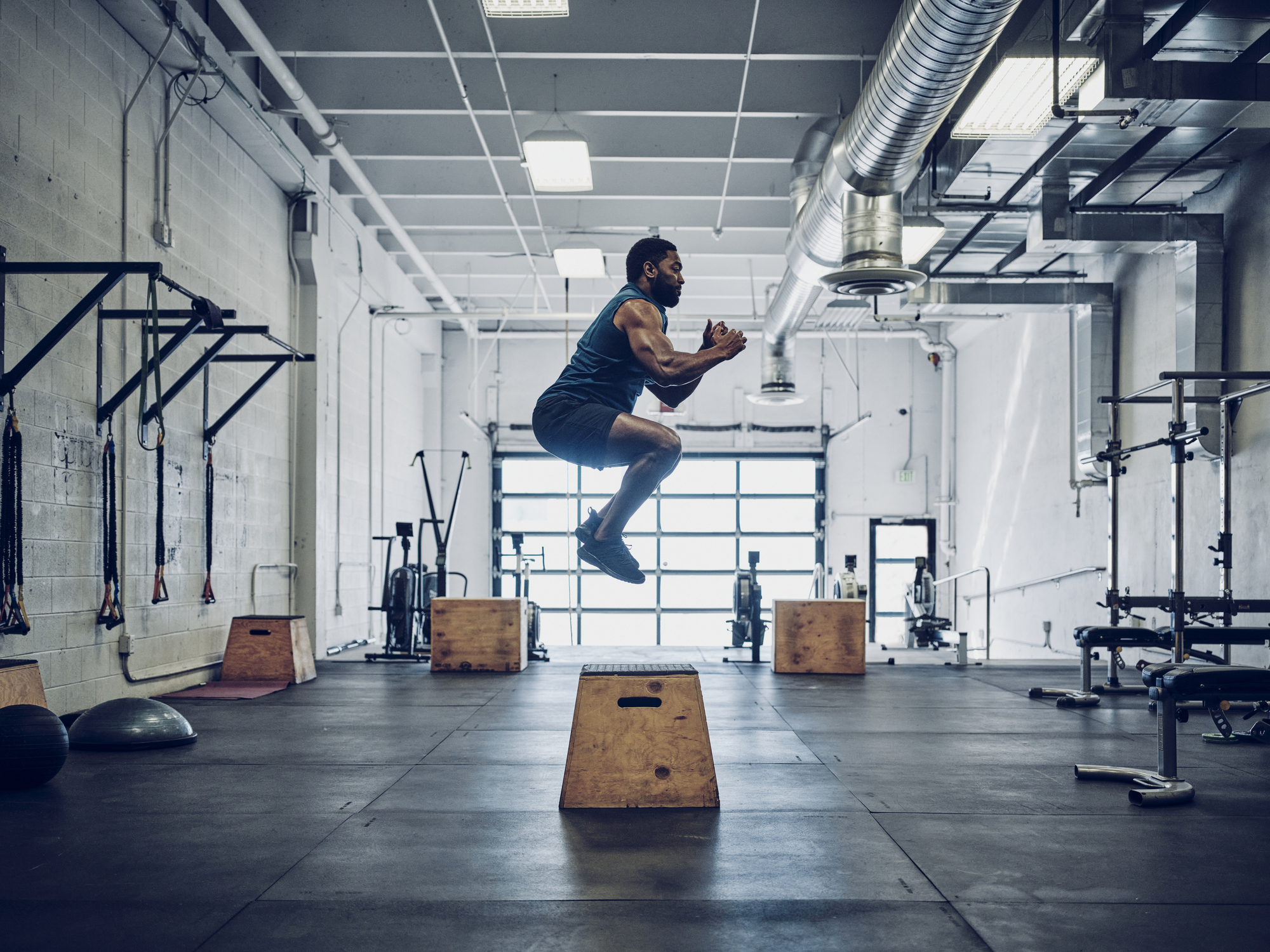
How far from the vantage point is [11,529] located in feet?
15.9

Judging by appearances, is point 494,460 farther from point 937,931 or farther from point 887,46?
point 937,931

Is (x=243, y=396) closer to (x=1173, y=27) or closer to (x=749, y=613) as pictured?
(x=749, y=613)

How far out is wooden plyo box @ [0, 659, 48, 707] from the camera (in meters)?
4.33

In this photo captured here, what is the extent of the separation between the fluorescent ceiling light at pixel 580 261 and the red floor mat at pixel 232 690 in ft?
17.3

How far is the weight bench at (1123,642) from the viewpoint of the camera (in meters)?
5.22

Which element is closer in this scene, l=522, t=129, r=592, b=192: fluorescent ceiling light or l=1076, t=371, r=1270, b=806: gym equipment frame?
l=1076, t=371, r=1270, b=806: gym equipment frame

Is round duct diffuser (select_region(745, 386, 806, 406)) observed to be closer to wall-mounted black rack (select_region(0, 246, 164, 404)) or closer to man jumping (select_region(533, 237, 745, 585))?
wall-mounted black rack (select_region(0, 246, 164, 404))

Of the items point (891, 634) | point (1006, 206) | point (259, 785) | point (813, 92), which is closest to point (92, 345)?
point (259, 785)

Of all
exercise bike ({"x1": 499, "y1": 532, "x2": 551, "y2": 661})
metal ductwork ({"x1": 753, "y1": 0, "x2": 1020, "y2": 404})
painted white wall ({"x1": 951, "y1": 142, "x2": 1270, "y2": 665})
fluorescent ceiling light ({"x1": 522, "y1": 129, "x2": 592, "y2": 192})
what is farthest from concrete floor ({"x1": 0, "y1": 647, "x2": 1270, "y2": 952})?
exercise bike ({"x1": 499, "y1": 532, "x2": 551, "y2": 661})

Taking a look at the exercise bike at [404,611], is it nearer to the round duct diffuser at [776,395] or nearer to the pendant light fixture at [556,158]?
the pendant light fixture at [556,158]

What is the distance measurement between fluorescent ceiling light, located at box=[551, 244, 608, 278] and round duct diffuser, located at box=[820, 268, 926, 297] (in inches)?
167

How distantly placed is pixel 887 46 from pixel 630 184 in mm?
5220

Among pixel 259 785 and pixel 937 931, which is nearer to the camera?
pixel 937 931

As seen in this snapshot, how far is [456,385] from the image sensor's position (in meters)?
16.3
